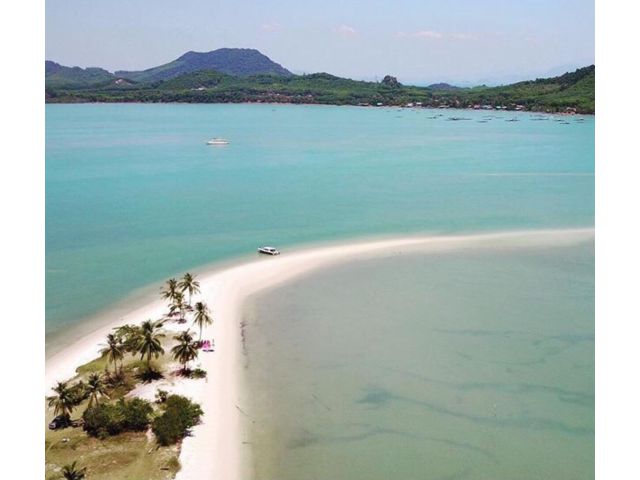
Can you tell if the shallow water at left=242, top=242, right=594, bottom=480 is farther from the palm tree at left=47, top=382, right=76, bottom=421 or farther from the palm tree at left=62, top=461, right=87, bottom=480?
the palm tree at left=47, top=382, right=76, bottom=421

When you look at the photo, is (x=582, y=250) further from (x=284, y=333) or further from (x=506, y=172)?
(x=506, y=172)

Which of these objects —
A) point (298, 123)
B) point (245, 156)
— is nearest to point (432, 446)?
point (245, 156)

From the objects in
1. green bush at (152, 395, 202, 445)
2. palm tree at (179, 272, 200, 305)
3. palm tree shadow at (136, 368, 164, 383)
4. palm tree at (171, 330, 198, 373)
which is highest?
palm tree at (179, 272, 200, 305)

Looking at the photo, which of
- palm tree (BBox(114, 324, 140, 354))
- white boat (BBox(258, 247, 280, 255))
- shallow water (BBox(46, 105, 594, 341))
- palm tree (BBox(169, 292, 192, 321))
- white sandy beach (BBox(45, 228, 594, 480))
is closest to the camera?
white sandy beach (BBox(45, 228, 594, 480))

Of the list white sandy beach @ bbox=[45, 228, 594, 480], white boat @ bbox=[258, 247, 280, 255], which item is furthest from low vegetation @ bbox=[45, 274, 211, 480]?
white boat @ bbox=[258, 247, 280, 255]

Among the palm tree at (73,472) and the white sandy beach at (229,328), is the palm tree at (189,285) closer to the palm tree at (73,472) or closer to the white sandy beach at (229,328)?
the white sandy beach at (229,328)

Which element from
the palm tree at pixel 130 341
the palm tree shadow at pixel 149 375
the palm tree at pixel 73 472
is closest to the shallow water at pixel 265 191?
the palm tree at pixel 130 341

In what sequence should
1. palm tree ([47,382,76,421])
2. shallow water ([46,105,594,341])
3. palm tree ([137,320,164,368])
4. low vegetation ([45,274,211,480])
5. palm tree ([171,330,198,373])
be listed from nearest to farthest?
low vegetation ([45,274,211,480])
palm tree ([47,382,76,421])
palm tree ([137,320,164,368])
palm tree ([171,330,198,373])
shallow water ([46,105,594,341])

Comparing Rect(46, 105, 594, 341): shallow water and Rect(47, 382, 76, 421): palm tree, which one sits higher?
Rect(46, 105, 594, 341): shallow water
